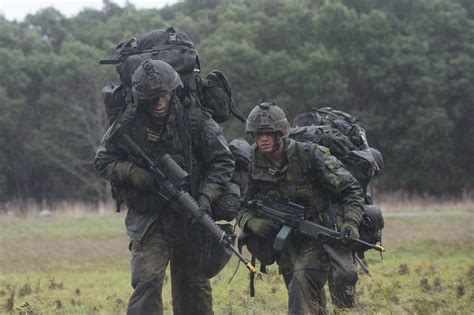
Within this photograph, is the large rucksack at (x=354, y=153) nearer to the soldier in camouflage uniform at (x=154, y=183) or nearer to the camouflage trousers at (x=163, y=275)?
the soldier in camouflage uniform at (x=154, y=183)

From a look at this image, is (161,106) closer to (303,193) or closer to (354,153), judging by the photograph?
(303,193)

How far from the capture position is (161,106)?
25.6 feet

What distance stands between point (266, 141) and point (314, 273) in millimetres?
1141

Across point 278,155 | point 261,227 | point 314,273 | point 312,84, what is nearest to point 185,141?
point 278,155

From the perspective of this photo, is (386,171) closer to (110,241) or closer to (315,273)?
(110,241)

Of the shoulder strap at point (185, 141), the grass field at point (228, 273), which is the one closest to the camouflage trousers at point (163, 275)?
the shoulder strap at point (185, 141)

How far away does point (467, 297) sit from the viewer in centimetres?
1024

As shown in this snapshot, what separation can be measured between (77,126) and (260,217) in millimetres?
36240

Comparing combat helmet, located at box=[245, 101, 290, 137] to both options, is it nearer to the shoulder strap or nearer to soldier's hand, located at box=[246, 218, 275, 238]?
the shoulder strap

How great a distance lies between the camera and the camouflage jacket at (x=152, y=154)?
792 cm

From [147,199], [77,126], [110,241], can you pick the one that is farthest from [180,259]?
[77,126]

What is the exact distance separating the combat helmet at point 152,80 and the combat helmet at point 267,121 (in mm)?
681

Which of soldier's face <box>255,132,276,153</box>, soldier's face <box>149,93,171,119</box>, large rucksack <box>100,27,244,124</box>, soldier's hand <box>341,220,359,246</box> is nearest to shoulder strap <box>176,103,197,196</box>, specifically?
soldier's face <box>149,93,171,119</box>

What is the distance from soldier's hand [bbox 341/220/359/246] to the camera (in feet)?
25.5
